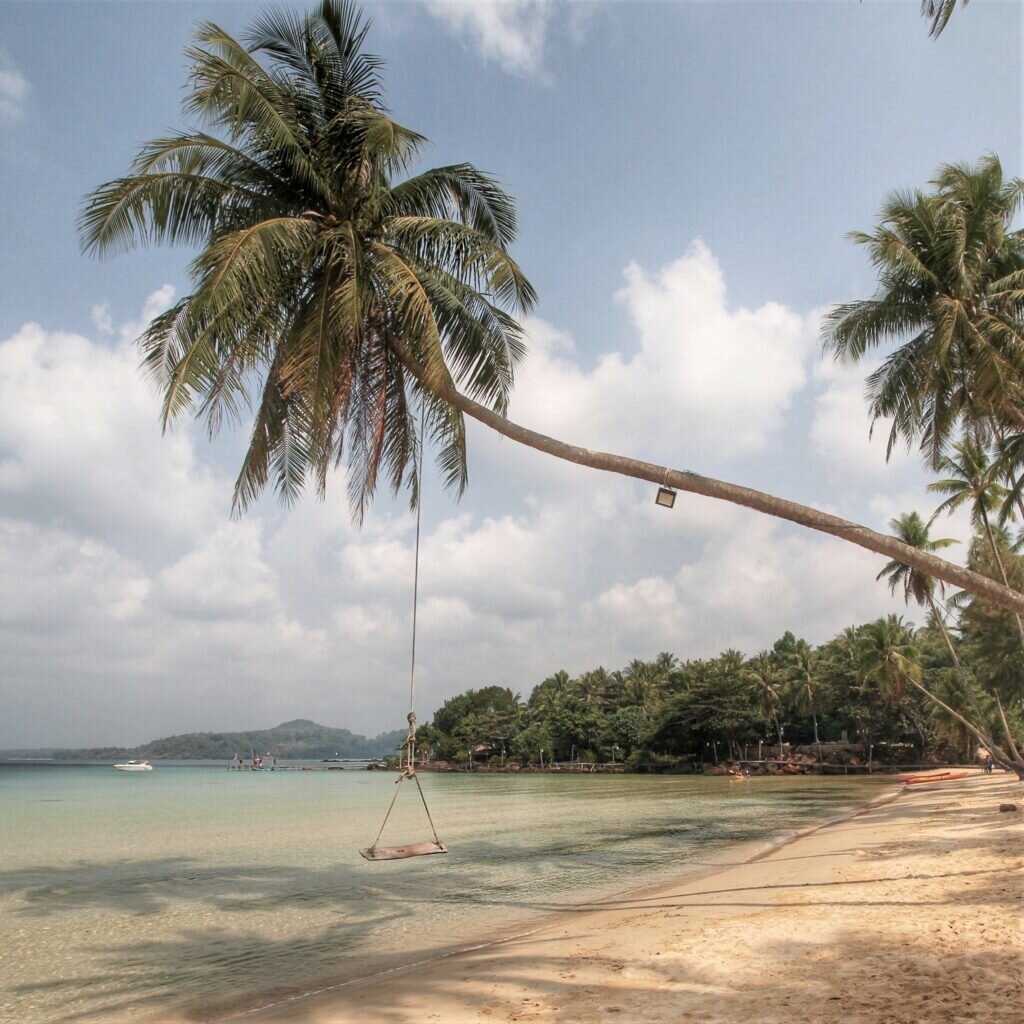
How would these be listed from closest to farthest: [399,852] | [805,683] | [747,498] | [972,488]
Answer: [747,498], [399,852], [972,488], [805,683]

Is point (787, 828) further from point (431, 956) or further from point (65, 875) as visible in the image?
point (65, 875)

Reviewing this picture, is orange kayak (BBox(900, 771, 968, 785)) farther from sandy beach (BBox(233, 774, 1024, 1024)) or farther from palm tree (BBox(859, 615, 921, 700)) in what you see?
sandy beach (BBox(233, 774, 1024, 1024))

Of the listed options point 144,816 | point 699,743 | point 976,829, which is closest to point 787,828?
point 976,829

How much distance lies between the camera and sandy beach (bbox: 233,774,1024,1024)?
457 centimetres

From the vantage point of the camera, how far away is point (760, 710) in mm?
60906

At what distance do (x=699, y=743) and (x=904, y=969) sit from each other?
205ft

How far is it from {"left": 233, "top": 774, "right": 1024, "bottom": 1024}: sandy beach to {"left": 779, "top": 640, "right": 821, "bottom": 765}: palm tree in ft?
165

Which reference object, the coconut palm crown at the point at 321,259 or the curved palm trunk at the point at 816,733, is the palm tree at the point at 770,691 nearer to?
the curved palm trunk at the point at 816,733

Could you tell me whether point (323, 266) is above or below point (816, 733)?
above

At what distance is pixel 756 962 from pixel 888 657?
115ft

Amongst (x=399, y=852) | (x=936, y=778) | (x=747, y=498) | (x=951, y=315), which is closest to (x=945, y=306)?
(x=951, y=315)

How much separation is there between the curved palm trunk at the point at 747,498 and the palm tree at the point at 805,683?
54.7m

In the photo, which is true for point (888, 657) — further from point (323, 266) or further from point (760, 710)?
point (323, 266)

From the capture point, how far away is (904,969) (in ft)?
16.7
